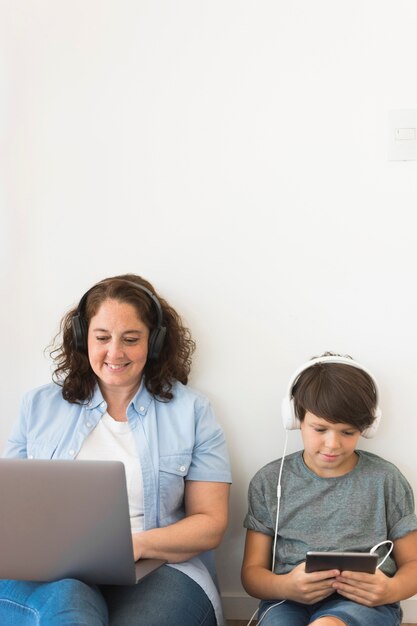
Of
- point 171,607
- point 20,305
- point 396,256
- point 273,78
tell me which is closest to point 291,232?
point 396,256

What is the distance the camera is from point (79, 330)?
1.80 metres

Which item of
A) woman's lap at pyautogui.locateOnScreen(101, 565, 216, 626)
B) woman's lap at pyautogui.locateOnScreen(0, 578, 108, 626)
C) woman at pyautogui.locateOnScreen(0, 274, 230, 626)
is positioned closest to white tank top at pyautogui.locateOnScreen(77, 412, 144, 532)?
woman at pyautogui.locateOnScreen(0, 274, 230, 626)

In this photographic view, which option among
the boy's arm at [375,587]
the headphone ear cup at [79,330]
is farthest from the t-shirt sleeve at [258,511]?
the headphone ear cup at [79,330]

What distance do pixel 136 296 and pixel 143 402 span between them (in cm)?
25

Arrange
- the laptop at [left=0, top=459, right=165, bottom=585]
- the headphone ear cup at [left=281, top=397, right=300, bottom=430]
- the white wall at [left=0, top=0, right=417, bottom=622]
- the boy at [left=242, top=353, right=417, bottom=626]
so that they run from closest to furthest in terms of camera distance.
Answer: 1. the laptop at [left=0, top=459, right=165, bottom=585]
2. the boy at [left=242, top=353, right=417, bottom=626]
3. the headphone ear cup at [left=281, top=397, right=300, bottom=430]
4. the white wall at [left=0, top=0, right=417, bottom=622]

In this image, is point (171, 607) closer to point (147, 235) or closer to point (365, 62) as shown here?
point (147, 235)

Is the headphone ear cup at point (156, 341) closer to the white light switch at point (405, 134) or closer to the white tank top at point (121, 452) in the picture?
the white tank top at point (121, 452)

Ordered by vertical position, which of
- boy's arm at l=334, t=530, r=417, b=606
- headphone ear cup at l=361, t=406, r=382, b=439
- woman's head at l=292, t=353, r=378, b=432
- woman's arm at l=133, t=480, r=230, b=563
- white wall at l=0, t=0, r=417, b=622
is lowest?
boy's arm at l=334, t=530, r=417, b=606

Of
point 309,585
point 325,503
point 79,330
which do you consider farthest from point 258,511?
point 79,330

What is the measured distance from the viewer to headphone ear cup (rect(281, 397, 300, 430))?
1767 mm

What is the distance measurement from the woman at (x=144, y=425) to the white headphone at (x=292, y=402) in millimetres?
183

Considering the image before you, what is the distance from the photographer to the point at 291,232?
1.91m

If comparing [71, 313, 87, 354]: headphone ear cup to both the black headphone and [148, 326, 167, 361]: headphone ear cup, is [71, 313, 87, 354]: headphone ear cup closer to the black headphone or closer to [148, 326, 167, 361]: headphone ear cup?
the black headphone

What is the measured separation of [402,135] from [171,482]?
0.98 metres
